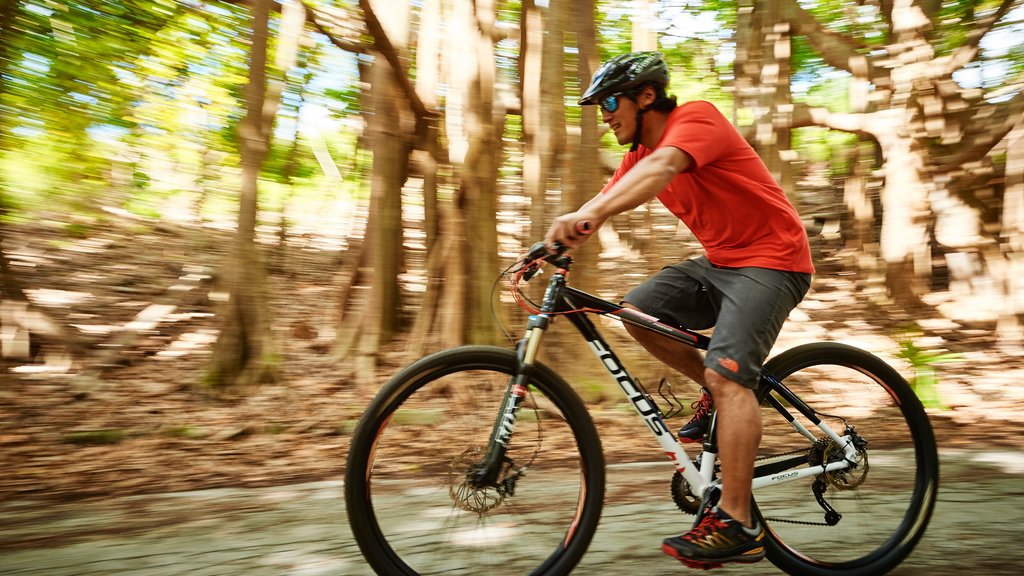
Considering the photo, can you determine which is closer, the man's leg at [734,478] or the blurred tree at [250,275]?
Answer: the man's leg at [734,478]

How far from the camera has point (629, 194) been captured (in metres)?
2.75

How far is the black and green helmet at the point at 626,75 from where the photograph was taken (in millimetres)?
2945

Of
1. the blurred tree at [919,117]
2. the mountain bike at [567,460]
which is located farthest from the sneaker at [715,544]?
the blurred tree at [919,117]

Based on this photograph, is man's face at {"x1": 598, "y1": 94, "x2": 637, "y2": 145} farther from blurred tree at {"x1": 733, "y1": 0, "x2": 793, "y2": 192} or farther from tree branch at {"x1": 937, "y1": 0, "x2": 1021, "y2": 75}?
tree branch at {"x1": 937, "y1": 0, "x2": 1021, "y2": 75}

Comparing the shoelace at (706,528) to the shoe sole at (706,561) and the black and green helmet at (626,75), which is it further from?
the black and green helmet at (626,75)

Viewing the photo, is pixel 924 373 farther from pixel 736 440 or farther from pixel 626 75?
pixel 626 75

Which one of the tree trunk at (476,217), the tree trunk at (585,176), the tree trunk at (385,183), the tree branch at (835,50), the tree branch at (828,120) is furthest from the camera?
the tree branch at (828,120)

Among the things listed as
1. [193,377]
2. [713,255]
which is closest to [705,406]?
[713,255]

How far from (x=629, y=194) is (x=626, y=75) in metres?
0.52

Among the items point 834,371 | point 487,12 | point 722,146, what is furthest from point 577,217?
point 487,12

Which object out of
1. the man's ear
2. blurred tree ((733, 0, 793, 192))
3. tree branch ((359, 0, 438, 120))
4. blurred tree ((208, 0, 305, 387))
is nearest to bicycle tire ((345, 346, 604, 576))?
the man's ear

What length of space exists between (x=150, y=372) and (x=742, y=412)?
6.13 meters

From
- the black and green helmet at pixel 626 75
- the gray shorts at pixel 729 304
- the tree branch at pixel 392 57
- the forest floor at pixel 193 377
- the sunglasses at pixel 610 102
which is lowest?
the forest floor at pixel 193 377

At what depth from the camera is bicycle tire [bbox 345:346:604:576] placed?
2.73 metres
